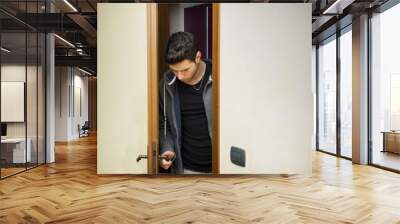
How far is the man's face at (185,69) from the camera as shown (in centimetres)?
574

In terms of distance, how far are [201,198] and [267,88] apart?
7.65 feet

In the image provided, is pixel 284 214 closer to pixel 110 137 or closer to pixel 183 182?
pixel 183 182

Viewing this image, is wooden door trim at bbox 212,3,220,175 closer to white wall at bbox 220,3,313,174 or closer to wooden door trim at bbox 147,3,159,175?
white wall at bbox 220,3,313,174

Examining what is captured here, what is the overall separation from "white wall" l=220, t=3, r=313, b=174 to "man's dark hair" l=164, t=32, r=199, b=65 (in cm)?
48

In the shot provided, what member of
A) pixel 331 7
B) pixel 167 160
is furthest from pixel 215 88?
pixel 331 7

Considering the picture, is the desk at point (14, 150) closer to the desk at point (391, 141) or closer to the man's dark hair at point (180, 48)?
the man's dark hair at point (180, 48)

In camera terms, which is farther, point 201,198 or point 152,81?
point 152,81

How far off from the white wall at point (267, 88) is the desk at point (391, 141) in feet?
7.80

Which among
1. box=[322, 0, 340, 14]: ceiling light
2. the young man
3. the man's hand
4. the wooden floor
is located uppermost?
box=[322, 0, 340, 14]: ceiling light

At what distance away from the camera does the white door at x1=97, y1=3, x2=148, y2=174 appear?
5.88m

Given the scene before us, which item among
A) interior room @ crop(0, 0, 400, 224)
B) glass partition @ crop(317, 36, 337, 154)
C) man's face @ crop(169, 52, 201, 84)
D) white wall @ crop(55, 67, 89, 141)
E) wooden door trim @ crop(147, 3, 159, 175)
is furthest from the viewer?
white wall @ crop(55, 67, 89, 141)

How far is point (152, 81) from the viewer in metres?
5.88

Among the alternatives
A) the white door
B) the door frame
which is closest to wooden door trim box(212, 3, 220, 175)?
the door frame

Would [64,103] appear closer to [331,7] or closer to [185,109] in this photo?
[185,109]
